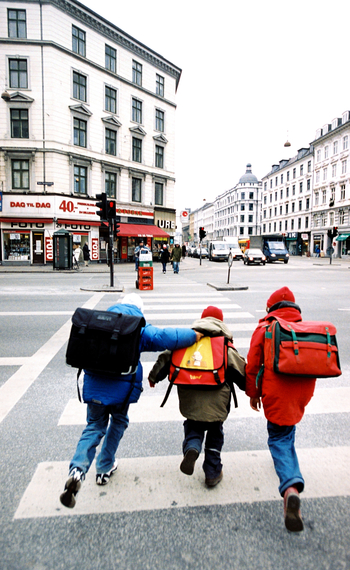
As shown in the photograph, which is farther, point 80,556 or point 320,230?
point 320,230

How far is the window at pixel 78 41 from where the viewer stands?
27.8m

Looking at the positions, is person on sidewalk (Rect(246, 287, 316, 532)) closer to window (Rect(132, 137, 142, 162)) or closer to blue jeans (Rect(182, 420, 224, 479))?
blue jeans (Rect(182, 420, 224, 479))

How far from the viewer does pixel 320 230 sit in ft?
179

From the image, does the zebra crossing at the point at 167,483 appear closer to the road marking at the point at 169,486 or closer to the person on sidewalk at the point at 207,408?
the road marking at the point at 169,486

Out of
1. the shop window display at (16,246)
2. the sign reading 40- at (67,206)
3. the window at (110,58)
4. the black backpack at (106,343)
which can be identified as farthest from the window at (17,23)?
the black backpack at (106,343)

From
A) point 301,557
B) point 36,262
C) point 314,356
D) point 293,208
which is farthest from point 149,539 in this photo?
A: point 293,208

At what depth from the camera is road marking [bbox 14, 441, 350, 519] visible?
8.02 feet

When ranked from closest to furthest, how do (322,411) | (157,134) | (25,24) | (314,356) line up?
(314,356) < (322,411) < (25,24) < (157,134)

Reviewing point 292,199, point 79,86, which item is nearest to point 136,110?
point 79,86

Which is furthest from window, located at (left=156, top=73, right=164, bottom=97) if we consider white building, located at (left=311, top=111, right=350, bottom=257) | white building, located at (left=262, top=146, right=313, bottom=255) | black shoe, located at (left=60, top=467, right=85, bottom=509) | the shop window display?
black shoe, located at (left=60, top=467, right=85, bottom=509)

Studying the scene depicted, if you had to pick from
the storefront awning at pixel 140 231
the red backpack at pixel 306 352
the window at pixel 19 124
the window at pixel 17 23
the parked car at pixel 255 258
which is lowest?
the red backpack at pixel 306 352

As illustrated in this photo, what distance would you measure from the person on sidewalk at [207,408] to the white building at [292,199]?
60295 millimetres

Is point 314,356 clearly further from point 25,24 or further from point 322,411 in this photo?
point 25,24

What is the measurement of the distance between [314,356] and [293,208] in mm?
67296
